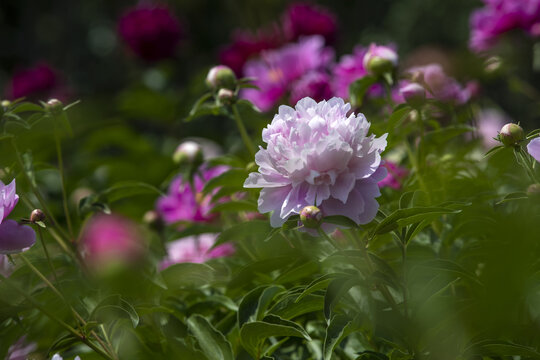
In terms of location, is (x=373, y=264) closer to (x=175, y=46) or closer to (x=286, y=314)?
(x=286, y=314)

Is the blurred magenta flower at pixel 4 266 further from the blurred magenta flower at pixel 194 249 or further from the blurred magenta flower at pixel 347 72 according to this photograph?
the blurred magenta flower at pixel 347 72

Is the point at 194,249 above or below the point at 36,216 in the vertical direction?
below

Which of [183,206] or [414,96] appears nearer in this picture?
[414,96]

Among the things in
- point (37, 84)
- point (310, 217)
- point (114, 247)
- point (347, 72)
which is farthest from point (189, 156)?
point (37, 84)

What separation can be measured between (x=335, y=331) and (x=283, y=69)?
88cm

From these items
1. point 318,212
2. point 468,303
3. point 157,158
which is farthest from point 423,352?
point 157,158

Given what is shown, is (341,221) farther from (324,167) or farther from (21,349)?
(21,349)

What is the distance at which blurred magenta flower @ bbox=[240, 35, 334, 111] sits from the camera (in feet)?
4.56

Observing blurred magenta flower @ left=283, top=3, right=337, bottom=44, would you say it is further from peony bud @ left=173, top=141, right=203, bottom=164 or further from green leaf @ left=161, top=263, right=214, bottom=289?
green leaf @ left=161, top=263, right=214, bottom=289

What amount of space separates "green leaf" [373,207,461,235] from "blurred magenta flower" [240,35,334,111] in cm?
82

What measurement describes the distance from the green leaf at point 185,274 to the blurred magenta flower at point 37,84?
1.75 m

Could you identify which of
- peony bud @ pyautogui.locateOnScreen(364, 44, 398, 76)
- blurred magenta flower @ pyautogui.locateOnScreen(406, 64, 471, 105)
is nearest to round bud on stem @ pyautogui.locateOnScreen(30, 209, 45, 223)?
peony bud @ pyautogui.locateOnScreen(364, 44, 398, 76)

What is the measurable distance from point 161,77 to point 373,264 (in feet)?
5.96

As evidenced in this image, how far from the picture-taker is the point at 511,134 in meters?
0.63
